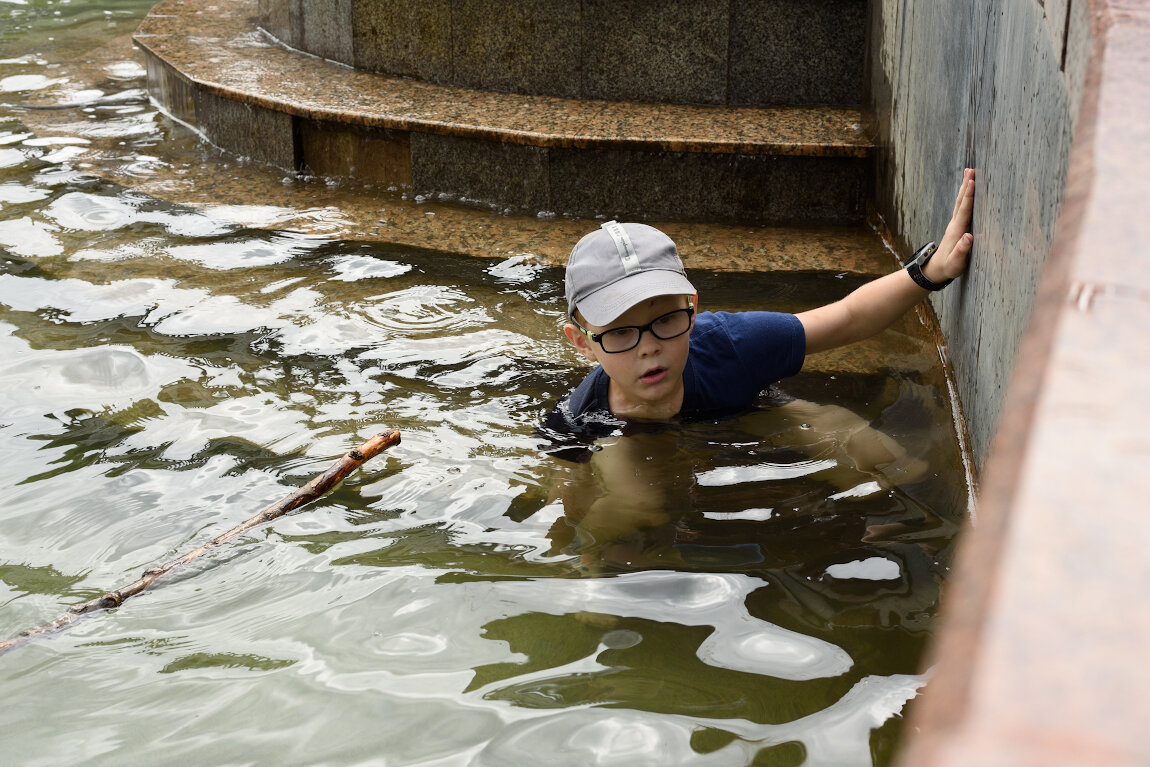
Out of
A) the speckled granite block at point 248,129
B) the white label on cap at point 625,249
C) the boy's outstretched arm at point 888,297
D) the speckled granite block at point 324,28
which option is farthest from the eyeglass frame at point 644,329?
the speckled granite block at point 324,28

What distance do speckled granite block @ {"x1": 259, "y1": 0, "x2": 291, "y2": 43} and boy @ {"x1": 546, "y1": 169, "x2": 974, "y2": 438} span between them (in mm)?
5644

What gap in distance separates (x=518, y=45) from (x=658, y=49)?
853 mm

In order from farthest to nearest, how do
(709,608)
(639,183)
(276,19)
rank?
(276,19)
(639,183)
(709,608)

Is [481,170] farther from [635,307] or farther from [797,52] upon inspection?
[635,307]

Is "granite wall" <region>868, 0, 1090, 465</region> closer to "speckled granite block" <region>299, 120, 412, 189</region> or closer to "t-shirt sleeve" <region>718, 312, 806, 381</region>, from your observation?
"t-shirt sleeve" <region>718, 312, 806, 381</region>

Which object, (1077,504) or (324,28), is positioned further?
(324,28)

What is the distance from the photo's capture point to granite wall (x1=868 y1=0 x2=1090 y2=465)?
86.8 inches

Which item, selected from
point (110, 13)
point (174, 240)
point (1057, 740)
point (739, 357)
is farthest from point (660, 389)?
point (110, 13)

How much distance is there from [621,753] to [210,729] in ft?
2.67

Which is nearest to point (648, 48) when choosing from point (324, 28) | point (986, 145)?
point (324, 28)

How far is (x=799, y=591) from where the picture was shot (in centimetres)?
264

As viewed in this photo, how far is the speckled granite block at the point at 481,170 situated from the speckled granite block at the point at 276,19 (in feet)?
8.85

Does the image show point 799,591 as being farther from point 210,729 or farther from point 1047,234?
point 210,729

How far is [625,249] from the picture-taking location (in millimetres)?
3182
